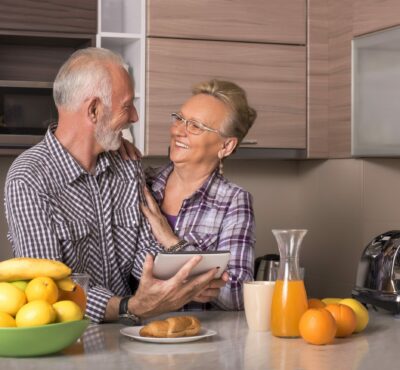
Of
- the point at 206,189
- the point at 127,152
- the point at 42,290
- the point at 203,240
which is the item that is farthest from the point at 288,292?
the point at 127,152

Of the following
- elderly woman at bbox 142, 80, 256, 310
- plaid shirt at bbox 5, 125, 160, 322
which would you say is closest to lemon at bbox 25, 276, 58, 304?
plaid shirt at bbox 5, 125, 160, 322

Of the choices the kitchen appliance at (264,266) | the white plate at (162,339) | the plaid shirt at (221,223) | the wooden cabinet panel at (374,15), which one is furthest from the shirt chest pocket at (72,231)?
the wooden cabinet panel at (374,15)

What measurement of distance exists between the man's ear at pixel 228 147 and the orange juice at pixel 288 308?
894 mm

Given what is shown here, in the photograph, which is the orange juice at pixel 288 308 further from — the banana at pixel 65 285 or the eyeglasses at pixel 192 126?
the eyeglasses at pixel 192 126

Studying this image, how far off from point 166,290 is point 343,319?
0.44 metres

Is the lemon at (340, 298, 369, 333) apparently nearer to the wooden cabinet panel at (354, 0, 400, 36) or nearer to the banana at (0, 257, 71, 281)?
the banana at (0, 257, 71, 281)

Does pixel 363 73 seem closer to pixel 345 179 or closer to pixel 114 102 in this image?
pixel 345 179

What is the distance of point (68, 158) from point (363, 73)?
4.97 ft

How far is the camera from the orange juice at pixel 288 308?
2033 mm

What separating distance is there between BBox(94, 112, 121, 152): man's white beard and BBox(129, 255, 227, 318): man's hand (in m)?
0.55

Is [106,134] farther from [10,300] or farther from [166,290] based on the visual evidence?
[10,300]

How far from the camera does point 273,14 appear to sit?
384 centimetres

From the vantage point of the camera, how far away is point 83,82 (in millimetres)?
2609

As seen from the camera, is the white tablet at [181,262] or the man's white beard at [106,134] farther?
the man's white beard at [106,134]
